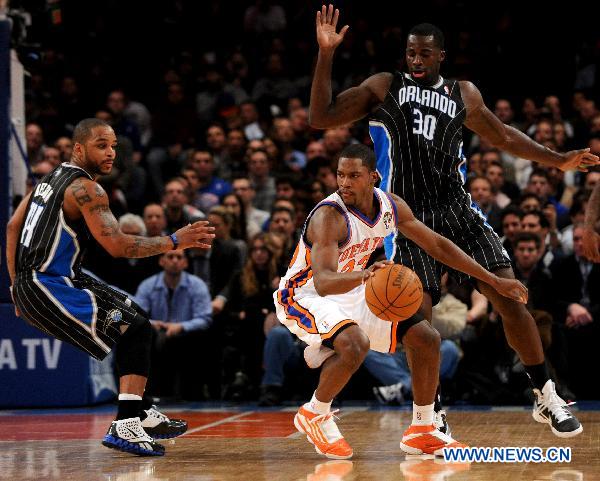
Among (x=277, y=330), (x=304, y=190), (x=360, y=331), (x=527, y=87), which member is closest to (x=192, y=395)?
(x=277, y=330)

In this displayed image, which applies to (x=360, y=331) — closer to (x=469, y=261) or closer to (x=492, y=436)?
(x=469, y=261)

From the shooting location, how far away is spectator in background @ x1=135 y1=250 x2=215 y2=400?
10.6 m

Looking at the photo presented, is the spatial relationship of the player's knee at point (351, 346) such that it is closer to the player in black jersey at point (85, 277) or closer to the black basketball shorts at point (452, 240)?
the black basketball shorts at point (452, 240)

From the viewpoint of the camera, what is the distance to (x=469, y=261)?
624 centimetres

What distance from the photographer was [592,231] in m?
6.90

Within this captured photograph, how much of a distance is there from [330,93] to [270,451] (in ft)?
6.96

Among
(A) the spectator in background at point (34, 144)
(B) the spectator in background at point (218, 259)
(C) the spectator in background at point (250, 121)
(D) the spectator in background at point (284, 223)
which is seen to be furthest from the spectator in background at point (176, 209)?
(C) the spectator in background at point (250, 121)

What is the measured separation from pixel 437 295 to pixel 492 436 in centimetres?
113

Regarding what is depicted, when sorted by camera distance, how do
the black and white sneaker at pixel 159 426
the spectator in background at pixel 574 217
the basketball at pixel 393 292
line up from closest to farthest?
1. the basketball at pixel 393 292
2. the black and white sneaker at pixel 159 426
3. the spectator in background at pixel 574 217

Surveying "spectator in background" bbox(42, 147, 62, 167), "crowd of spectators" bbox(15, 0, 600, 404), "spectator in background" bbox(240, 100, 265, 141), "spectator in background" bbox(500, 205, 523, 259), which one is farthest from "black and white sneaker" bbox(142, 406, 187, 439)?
"spectator in background" bbox(240, 100, 265, 141)

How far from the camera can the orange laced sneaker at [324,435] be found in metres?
6.16

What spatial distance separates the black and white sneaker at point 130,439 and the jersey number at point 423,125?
7.71ft

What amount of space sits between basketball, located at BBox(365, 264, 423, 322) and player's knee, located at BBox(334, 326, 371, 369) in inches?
14.3

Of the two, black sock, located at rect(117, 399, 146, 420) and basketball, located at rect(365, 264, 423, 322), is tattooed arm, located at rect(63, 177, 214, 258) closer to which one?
black sock, located at rect(117, 399, 146, 420)
